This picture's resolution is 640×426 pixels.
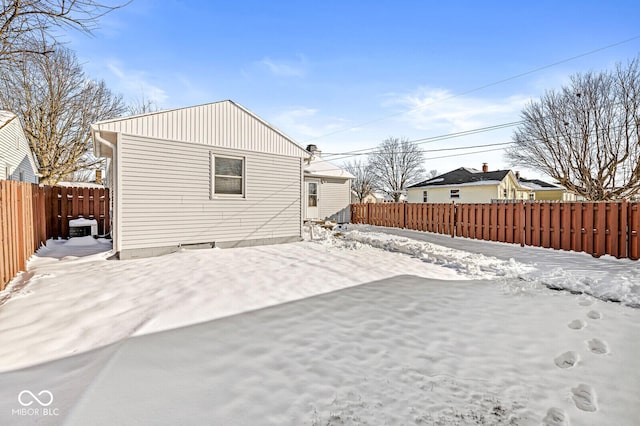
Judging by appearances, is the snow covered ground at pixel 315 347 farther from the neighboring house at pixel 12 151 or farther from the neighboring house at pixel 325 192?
the neighboring house at pixel 325 192

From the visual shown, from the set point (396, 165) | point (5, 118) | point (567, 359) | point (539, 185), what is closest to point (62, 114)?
point (5, 118)

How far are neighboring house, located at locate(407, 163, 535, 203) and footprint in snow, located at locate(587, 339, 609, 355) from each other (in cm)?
2341

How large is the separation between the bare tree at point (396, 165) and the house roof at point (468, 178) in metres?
8.52

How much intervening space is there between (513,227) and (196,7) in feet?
37.5

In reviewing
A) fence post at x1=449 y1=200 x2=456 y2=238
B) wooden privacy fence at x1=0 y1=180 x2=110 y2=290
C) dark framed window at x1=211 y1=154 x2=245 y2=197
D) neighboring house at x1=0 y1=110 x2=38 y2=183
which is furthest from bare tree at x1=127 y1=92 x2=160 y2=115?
fence post at x1=449 y1=200 x2=456 y2=238

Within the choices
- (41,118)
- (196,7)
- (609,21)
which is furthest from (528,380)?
(41,118)

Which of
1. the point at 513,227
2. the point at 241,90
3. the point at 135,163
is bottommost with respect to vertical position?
the point at 513,227

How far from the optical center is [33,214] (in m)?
6.96

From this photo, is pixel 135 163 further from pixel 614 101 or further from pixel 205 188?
pixel 614 101

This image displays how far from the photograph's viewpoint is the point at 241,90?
15953 millimetres

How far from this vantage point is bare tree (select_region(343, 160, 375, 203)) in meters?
38.5

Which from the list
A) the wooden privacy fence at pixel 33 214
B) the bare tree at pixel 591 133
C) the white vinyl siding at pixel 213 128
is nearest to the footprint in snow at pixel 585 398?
the wooden privacy fence at pixel 33 214

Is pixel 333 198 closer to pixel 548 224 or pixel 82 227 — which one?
pixel 548 224

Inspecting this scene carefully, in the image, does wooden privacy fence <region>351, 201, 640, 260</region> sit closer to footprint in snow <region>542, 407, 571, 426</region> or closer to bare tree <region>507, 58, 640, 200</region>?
footprint in snow <region>542, 407, 571, 426</region>
